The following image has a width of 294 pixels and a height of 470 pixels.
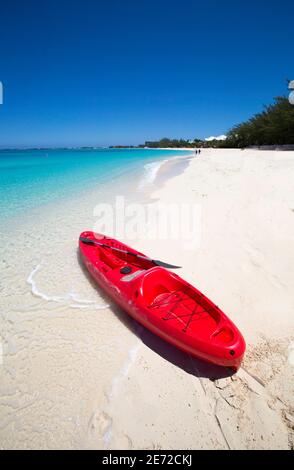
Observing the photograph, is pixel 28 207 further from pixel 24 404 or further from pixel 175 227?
pixel 24 404

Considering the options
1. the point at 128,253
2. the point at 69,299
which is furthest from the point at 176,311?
the point at 69,299

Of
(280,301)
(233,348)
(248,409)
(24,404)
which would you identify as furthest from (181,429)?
(280,301)

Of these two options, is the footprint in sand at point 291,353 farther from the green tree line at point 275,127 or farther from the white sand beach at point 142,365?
the green tree line at point 275,127

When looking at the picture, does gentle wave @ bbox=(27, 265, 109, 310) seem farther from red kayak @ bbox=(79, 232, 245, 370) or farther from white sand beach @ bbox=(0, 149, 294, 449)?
red kayak @ bbox=(79, 232, 245, 370)

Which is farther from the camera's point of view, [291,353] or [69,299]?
[69,299]

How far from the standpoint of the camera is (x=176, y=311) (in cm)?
286

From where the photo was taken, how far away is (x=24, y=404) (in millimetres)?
2312

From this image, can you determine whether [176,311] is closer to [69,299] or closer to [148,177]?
[69,299]

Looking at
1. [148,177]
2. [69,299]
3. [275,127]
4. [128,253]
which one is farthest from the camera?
[275,127]

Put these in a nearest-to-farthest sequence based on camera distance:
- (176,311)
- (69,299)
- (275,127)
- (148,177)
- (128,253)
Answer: (176,311) < (69,299) < (128,253) < (148,177) < (275,127)

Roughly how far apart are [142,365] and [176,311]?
73 centimetres

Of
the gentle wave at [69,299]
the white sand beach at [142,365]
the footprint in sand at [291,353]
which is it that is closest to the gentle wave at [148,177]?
the white sand beach at [142,365]

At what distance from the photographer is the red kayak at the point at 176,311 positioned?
7.53 ft
